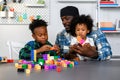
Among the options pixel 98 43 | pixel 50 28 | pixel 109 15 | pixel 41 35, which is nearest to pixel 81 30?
pixel 98 43

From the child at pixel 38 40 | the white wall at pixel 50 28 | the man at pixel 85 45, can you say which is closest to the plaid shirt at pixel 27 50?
the child at pixel 38 40

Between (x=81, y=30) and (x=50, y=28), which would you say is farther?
(x=50, y=28)

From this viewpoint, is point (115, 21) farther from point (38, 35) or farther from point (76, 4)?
point (38, 35)

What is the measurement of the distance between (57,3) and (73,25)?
1272 mm

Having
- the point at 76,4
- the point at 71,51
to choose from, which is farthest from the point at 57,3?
the point at 71,51

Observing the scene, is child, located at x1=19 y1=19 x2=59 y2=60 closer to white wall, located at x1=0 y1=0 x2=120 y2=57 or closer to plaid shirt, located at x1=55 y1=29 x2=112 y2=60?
plaid shirt, located at x1=55 y1=29 x2=112 y2=60

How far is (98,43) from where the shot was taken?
6.07ft

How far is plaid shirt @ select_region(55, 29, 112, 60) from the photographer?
1.73 m

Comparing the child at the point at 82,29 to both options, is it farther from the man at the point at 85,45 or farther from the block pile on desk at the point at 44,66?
the block pile on desk at the point at 44,66

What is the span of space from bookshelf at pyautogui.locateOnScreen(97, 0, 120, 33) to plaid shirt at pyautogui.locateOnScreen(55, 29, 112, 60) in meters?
0.96

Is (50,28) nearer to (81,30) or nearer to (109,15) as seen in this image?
(109,15)

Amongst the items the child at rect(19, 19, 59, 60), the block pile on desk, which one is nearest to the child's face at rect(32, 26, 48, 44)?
the child at rect(19, 19, 59, 60)

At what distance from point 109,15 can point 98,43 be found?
4.94 ft

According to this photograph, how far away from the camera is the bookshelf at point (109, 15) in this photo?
3.07m
